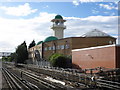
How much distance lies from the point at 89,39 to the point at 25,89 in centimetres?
2723

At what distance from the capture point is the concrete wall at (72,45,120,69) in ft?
82.5

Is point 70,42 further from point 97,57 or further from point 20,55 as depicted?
point 20,55

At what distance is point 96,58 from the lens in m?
28.7

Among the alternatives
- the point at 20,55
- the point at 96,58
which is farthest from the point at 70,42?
the point at 20,55

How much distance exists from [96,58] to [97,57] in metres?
0.28

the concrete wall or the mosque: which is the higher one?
the mosque

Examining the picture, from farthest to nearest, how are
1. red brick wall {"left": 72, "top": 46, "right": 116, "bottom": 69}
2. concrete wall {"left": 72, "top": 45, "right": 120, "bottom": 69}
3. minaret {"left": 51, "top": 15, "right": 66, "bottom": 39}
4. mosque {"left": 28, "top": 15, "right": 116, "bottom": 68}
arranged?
minaret {"left": 51, "top": 15, "right": 66, "bottom": 39} < mosque {"left": 28, "top": 15, "right": 116, "bottom": 68} < red brick wall {"left": 72, "top": 46, "right": 116, "bottom": 69} < concrete wall {"left": 72, "top": 45, "right": 120, "bottom": 69}

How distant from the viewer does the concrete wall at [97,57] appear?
25.1m

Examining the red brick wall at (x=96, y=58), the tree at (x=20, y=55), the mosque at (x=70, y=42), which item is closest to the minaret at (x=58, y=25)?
the mosque at (x=70, y=42)

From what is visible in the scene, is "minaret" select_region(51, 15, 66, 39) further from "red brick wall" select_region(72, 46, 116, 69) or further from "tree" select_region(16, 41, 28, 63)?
"red brick wall" select_region(72, 46, 116, 69)

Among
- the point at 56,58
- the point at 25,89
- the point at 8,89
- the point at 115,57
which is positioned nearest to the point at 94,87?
Result: the point at 25,89

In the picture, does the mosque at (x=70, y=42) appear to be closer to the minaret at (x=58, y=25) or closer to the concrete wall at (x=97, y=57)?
the minaret at (x=58, y=25)

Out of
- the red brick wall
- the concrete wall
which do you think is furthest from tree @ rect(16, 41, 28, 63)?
the concrete wall

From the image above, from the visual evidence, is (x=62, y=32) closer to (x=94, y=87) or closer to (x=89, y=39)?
(x=89, y=39)
